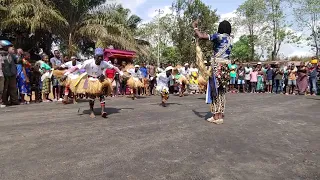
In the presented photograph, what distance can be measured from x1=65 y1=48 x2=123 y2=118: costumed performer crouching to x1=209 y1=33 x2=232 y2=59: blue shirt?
9.19ft

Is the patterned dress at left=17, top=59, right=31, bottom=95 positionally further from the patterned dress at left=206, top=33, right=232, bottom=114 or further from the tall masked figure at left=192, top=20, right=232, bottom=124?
the patterned dress at left=206, top=33, right=232, bottom=114

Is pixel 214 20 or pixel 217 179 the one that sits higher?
pixel 214 20

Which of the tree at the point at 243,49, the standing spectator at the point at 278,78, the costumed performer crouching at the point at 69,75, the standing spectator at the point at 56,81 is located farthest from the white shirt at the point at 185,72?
the tree at the point at 243,49

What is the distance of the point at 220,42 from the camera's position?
285 inches

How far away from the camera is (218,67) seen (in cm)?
729

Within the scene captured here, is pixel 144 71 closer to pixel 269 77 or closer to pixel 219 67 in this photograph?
pixel 269 77

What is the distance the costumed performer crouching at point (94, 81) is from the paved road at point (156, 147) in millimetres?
670

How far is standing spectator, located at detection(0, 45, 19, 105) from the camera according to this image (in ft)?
33.6

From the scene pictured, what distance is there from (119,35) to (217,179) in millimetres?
17405

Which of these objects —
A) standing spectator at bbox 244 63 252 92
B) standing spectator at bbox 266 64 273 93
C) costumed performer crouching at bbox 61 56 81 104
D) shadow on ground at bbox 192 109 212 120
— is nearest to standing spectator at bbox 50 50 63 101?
costumed performer crouching at bbox 61 56 81 104

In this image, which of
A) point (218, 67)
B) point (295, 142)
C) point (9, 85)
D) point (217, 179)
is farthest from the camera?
point (9, 85)

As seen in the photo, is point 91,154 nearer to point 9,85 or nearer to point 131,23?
point 9,85

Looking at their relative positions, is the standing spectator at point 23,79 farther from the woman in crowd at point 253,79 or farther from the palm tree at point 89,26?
the woman in crowd at point 253,79

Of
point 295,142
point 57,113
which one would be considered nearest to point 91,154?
point 295,142
